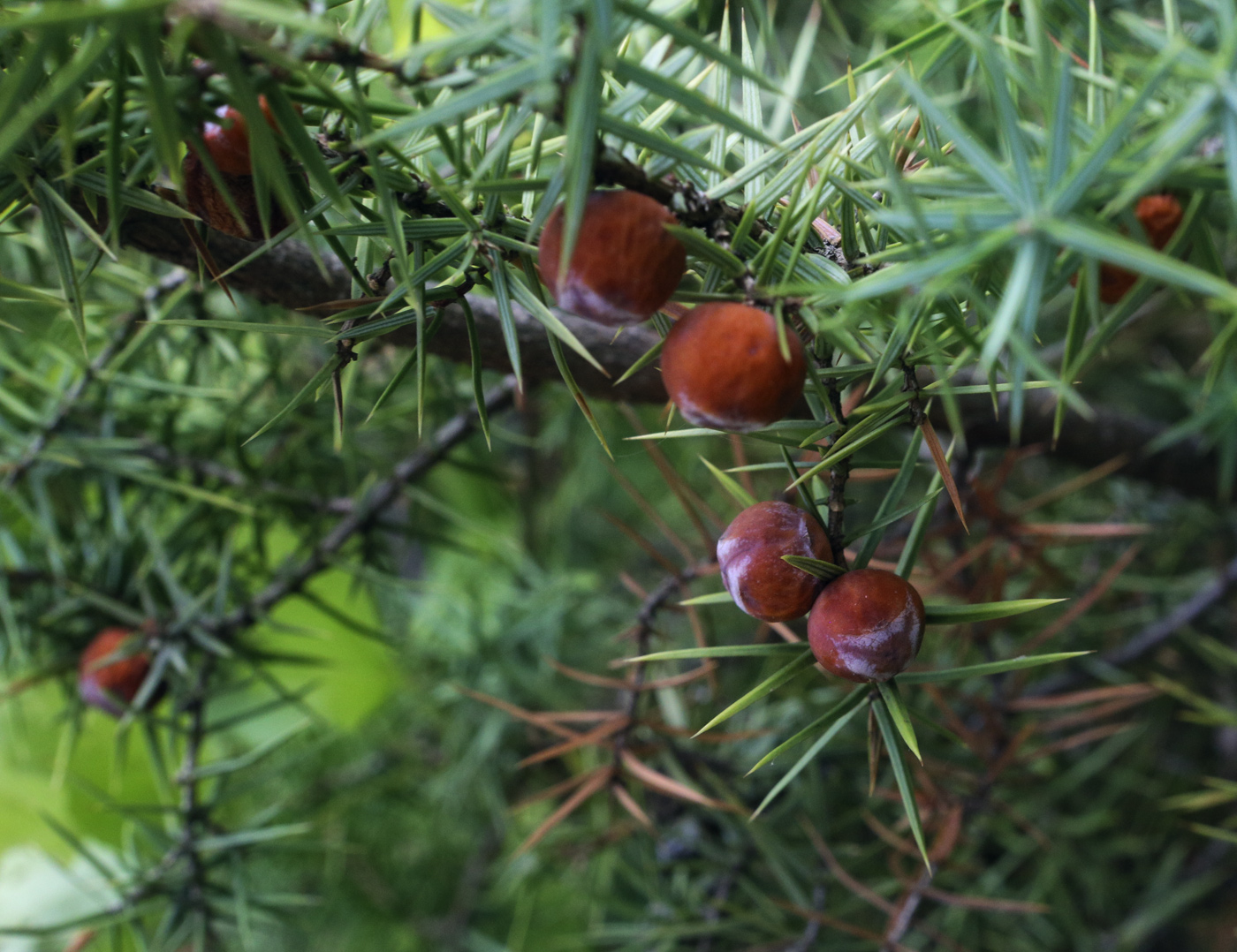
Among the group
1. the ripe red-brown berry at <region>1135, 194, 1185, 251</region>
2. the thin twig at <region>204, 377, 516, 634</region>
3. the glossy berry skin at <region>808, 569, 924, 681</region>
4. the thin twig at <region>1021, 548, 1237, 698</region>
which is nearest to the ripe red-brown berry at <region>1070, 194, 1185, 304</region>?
the ripe red-brown berry at <region>1135, 194, 1185, 251</region>

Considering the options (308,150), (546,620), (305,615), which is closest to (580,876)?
(546,620)

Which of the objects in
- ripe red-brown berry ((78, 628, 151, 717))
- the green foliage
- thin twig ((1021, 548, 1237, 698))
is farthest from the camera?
thin twig ((1021, 548, 1237, 698))

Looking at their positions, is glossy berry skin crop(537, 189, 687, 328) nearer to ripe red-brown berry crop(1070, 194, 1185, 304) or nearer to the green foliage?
the green foliage

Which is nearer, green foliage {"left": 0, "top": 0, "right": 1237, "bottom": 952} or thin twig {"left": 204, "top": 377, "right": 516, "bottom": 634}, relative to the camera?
green foliage {"left": 0, "top": 0, "right": 1237, "bottom": 952}

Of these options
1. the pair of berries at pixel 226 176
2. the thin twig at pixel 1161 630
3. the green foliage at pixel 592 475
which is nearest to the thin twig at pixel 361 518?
the green foliage at pixel 592 475

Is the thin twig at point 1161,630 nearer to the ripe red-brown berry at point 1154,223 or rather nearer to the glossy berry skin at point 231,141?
the ripe red-brown berry at point 1154,223

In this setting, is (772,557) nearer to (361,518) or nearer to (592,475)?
(361,518)

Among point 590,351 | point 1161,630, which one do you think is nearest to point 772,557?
point 590,351
